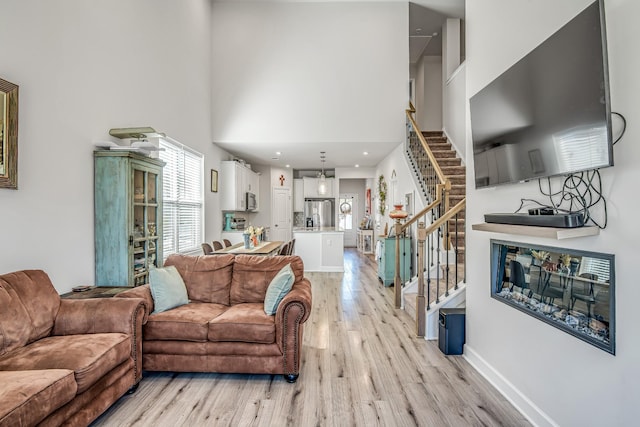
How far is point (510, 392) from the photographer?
2.38 meters

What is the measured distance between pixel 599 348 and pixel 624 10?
1.65 meters

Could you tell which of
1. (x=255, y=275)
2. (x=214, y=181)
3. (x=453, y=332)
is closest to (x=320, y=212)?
(x=214, y=181)

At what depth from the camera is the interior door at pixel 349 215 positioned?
1231 cm

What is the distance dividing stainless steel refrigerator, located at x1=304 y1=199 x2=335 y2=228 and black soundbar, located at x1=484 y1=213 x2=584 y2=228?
820cm

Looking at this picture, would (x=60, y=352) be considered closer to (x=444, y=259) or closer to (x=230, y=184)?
(x=444, y=259)

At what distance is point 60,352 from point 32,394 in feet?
1.56

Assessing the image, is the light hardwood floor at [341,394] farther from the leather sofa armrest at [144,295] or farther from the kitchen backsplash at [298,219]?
the kitchen backsplash at [298,219]

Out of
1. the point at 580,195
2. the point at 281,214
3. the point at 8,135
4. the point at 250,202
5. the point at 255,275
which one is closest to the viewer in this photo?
the point at 580,195

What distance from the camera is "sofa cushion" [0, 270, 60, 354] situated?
78.2 inches

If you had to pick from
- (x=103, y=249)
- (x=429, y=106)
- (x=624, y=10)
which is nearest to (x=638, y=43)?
(x=624, y=10)

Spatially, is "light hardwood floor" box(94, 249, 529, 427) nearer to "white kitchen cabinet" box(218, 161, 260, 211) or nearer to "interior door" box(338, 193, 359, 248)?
"white kitchen cabinet" box(218, 161, 260, 211)

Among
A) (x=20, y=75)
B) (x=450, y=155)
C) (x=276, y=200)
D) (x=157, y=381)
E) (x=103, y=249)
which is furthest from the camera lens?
(x=276, y=200)

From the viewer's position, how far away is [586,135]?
1.63 metres

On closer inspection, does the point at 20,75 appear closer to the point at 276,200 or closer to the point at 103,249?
the point at 103,249
